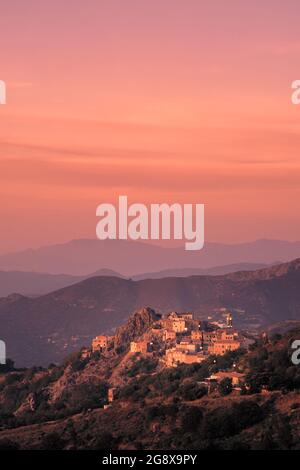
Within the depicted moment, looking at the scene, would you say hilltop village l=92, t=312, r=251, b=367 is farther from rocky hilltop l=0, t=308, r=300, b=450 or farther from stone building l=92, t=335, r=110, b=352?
rocky hilltop l=0, t=308, r=300, b=450

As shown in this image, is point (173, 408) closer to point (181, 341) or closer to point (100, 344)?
point (181, 341)

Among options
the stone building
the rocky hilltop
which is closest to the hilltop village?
the stone building

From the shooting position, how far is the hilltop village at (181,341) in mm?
124500

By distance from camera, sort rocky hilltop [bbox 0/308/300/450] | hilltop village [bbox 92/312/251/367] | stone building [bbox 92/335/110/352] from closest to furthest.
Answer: rocky hilltop [bbox 0/308/300/450] → hilltop village [bbox 92/312/251/367] → stone building [bbox 92/335/110/352]

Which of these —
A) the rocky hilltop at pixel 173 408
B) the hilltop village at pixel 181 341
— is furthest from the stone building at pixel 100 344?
the rocky hilltop at pixel 173 408

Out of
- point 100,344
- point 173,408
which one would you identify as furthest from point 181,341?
point 173,408

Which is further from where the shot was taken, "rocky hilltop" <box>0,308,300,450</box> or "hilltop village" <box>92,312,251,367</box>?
"hilltop village" <box>92,312,251,367</box>

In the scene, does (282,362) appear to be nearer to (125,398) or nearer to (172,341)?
(125,398)

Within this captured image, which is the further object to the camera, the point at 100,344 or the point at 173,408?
the point at 100,344

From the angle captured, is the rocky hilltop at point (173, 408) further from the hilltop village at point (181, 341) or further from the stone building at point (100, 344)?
the stone building at point (100, 344)

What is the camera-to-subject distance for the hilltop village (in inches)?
4902

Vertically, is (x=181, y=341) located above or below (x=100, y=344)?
above

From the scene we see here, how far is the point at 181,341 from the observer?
435ft
